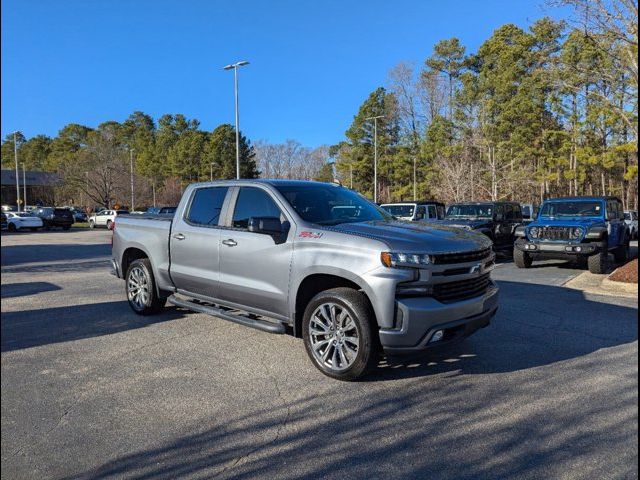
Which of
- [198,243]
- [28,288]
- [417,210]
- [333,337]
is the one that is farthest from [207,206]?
[417,210]

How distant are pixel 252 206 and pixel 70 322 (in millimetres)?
3227

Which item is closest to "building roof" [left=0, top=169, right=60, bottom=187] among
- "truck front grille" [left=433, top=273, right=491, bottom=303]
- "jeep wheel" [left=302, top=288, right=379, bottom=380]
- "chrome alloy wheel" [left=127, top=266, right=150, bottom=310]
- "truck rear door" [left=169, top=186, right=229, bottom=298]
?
"chrome alloy wheel" [left=127, top=266, right=150, bottom=310]

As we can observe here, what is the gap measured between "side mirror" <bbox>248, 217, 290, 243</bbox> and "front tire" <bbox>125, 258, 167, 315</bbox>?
2.46 metres

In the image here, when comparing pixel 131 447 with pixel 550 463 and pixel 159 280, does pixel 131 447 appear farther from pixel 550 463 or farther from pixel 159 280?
pixel 159 280

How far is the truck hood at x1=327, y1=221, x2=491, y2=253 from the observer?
4.13m

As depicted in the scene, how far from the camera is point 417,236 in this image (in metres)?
4.34

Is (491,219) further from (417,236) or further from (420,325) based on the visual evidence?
(420,325)

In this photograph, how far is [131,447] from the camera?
127 inches

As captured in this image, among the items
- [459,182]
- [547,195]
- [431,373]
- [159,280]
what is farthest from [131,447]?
[547,195]

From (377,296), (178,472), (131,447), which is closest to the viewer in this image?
(178,472)

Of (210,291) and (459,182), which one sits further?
(459,182)

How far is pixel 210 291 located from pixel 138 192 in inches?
2274

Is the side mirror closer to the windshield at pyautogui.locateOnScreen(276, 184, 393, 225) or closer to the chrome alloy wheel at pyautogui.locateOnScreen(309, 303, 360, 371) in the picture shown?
the windshield at pyautogui.locateOnScreen(276, 184, 393, 225)

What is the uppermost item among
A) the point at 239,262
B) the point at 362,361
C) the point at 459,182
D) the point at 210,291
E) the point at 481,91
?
the point at 481,91
